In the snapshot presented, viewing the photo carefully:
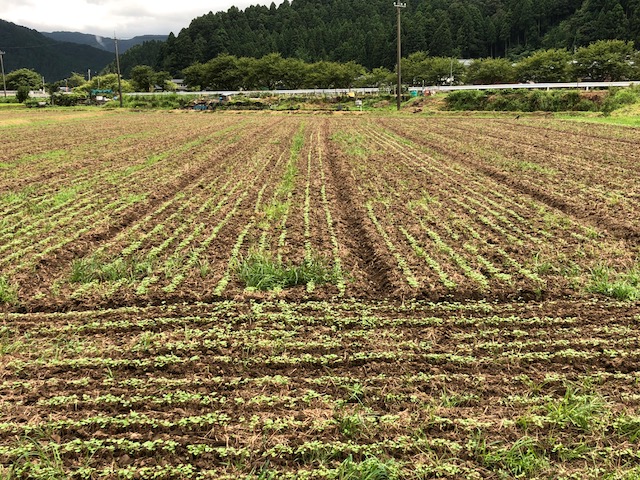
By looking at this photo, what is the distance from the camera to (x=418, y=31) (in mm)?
Result: 114250

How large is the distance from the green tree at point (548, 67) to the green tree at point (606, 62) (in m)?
1.20

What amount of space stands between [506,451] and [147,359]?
3338 mm

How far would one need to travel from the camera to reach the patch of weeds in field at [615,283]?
6.11m

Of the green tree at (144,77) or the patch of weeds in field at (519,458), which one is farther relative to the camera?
the green tree at (144,77)

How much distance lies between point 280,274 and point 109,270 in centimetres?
249

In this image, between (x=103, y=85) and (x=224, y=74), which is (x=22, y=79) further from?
(x=224, y=74)

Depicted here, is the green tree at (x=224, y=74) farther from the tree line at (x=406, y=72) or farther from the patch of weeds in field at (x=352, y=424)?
the patch of weeds in field at (x=352, y=424)

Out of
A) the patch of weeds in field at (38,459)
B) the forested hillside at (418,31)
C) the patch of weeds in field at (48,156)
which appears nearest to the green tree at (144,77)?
the forested hillside at (418,31)

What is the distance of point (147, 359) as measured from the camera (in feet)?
15.5

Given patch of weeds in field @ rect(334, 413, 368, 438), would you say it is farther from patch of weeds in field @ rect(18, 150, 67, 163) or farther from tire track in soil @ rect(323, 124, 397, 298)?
patch of weeds in field @ rect(18, 150, 67, 163)

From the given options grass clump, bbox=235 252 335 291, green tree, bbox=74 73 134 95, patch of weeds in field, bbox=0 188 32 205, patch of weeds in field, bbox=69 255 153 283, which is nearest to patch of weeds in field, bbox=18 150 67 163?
patch of weeds in field, bbox=0 188 32 205

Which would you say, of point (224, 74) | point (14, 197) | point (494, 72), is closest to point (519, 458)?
point (14, 197)

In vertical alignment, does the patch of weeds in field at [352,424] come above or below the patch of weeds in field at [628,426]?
above

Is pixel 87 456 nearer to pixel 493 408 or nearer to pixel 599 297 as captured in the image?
pixel 493 408
